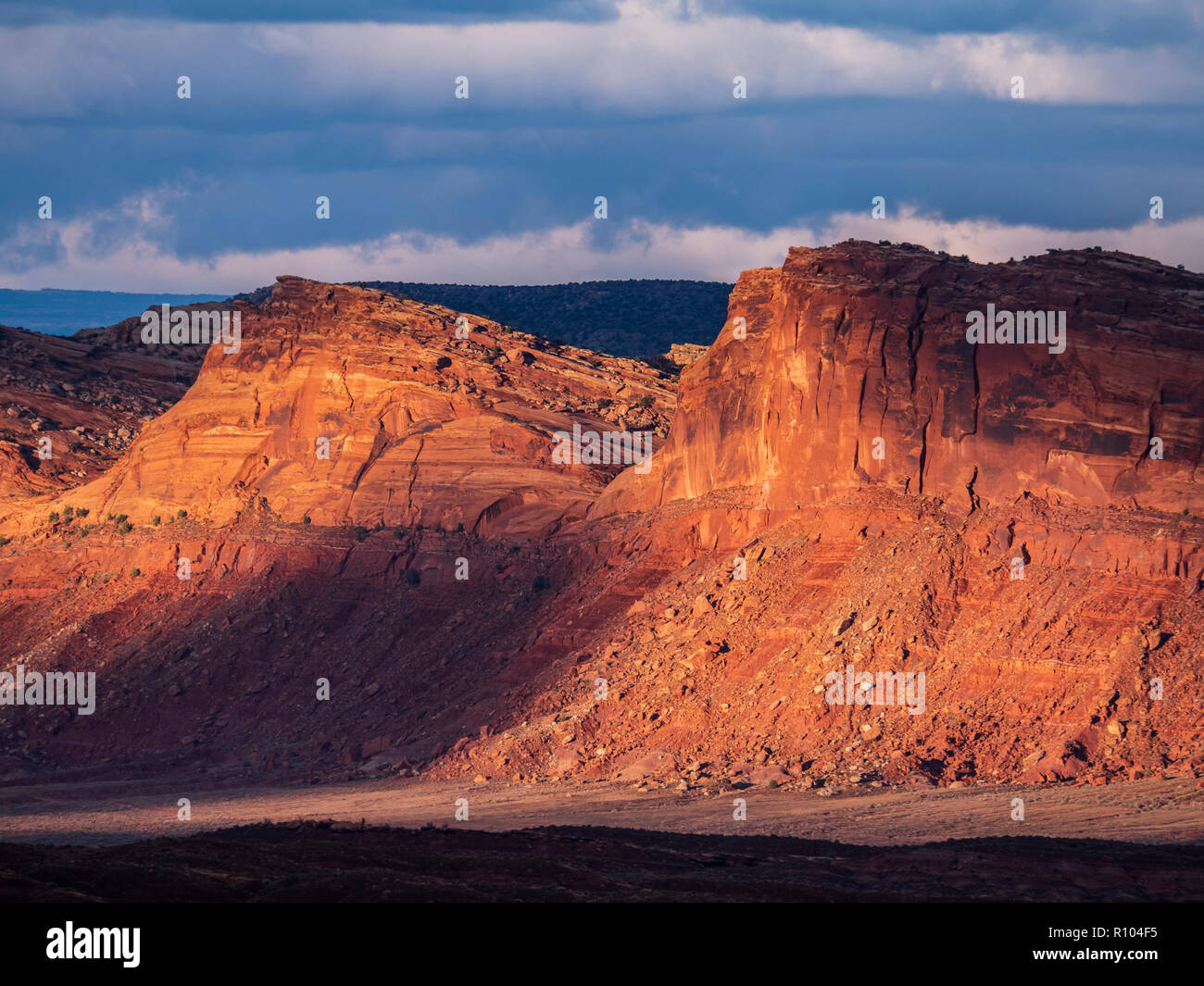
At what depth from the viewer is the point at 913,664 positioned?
138 ft

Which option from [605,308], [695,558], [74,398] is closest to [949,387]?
[695,558]

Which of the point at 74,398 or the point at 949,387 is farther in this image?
the point at 74,398

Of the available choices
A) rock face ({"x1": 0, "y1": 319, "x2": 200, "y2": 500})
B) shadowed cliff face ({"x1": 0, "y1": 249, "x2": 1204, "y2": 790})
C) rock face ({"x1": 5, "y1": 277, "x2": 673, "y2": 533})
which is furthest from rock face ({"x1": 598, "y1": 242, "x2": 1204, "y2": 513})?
rock face ({"x1": 0, "y1": 319, "x2": 200, "y2": 500})

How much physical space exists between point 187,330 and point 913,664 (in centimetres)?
7051

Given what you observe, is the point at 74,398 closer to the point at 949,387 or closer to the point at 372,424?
the point at 372,424

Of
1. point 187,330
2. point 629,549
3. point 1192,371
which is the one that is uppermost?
point 187,330

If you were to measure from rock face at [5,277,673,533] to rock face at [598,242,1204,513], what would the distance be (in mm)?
8217

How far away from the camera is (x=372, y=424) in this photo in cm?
6162

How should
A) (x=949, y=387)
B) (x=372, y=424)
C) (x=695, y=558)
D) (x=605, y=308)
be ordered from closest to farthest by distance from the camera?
1. (x=949, y=387)
2. (x=695, y=558)
3. (x=372, y=424)
4. (x=605, y=308)

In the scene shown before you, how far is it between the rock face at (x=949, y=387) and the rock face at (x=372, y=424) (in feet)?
27.0

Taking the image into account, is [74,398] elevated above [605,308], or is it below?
below

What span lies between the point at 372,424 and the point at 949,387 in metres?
23.8
